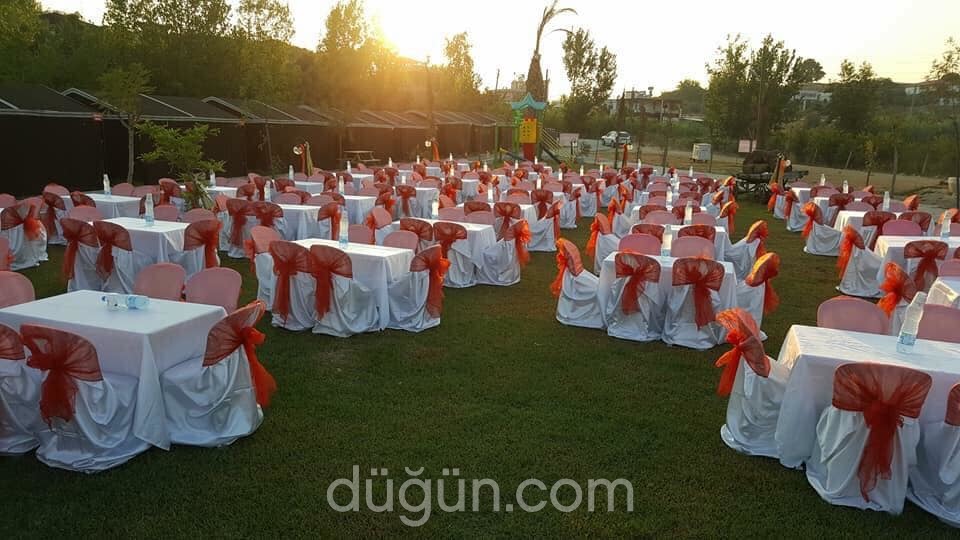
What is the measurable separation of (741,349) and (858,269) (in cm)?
646

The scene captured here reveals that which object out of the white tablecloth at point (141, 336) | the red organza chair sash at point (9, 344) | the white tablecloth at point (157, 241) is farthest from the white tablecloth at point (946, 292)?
the white tablecloth at point (157, 241)

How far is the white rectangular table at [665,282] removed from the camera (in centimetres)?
699

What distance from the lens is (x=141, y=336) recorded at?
13.7 ft

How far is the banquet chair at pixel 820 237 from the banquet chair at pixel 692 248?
5.76 m

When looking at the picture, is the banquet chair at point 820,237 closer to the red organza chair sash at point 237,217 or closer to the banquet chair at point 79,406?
the red organza chair sash at point 237,217

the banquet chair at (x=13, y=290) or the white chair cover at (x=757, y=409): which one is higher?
the banquet chair at (x=13, y=290)

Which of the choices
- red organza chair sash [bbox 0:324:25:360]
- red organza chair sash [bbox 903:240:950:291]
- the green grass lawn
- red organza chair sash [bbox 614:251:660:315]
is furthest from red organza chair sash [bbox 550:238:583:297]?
red organza chair sash [bbox 0:324:25:360]

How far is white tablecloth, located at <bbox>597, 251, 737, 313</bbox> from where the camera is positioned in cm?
699

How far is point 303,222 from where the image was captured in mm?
10680

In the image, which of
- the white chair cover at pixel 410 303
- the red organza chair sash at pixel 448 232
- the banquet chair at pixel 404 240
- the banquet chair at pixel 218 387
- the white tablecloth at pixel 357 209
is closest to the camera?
the banquet chair at pixel 218 387

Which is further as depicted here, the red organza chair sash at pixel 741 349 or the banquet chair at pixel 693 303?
the banquet chair at pixel 693 303

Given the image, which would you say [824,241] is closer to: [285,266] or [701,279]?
[701,279]

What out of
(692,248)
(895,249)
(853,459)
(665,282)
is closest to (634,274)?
(665,282)

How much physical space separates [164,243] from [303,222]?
2.69 m
